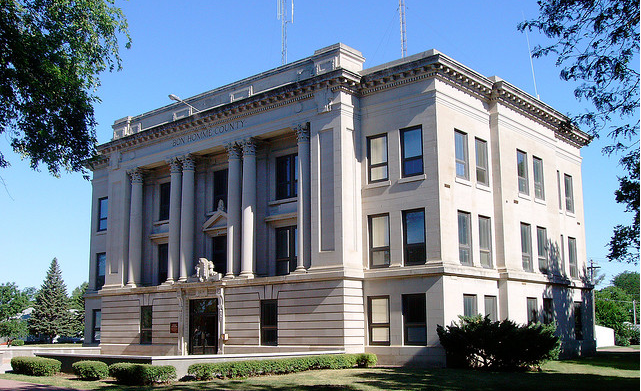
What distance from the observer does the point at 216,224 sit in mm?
40844

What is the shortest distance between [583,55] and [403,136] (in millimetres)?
13864

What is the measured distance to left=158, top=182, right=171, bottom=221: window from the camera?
44688 millimetres

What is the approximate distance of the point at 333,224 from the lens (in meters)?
33.5

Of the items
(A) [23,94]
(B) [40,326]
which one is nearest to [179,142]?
(A) [23,94]

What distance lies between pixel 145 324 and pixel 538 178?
83.2ft

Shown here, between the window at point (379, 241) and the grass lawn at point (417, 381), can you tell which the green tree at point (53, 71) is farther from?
the window at point (379, 241)

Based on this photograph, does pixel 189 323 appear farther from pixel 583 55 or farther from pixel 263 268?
pixel 583 55

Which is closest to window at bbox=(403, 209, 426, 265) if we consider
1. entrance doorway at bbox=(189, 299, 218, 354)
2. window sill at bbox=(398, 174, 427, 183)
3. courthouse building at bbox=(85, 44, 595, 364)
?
courthouse building at bbox=(85, 44, 595, 364)

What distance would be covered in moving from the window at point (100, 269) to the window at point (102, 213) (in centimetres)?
201

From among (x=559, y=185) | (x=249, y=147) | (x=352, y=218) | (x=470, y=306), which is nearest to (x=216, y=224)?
(x=249, y=147)

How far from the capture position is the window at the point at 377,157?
34.4 m

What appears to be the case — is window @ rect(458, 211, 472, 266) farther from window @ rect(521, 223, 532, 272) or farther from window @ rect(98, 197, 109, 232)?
window @ rect(98, 197, 109, 232)

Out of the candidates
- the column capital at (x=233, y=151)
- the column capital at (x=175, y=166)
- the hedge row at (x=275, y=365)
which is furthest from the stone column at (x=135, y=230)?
the hedge row at (x=275, y=365)

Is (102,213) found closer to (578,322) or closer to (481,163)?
(481,163)
